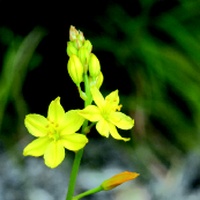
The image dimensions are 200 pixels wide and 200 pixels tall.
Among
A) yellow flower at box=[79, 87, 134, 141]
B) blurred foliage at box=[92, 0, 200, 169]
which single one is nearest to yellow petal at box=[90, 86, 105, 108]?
yellow flower at box=[79, 87, 134, 141]

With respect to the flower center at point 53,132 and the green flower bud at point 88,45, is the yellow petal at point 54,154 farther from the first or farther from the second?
the green flower bud at point 88,45

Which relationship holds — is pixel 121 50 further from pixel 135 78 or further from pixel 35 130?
pixel 35 130

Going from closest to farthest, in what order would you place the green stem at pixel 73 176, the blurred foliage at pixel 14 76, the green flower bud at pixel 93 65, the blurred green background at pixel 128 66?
the green stem at pixel 73 176 → the green flower bud at pixel 93 65 → the blurred foliage at pixel 14 76 → the blurred green background at pixel 128 66

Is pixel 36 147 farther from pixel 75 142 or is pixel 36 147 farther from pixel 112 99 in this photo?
pixel 112 99

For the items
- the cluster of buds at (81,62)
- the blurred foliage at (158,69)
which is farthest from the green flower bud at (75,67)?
the blurred foliage at (158,69)

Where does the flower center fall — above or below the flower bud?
below

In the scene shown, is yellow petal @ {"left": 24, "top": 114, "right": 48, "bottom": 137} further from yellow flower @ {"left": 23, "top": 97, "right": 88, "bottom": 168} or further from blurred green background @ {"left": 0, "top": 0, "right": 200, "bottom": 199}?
blurred green background @ {"left": 0, "top": 0, "right": 200, "bottom": 199}
